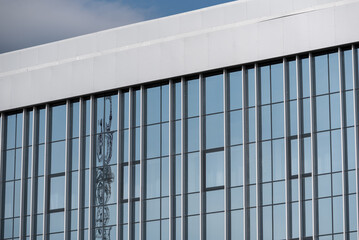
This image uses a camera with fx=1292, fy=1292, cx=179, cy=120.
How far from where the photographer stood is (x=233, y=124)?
211ft

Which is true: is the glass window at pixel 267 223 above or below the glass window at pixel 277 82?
below

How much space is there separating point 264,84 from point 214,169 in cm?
492

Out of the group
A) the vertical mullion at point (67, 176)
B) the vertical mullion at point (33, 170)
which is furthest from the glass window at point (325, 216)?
the vertical mullion at point (33, 170)

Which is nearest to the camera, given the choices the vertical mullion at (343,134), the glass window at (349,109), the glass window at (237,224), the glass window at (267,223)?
the vertical mullion at (343,134)

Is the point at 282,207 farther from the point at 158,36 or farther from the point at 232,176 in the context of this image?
the point at 158,36

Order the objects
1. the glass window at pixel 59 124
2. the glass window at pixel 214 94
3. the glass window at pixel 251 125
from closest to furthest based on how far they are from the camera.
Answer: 1. the glass window at pixel 251 125
2. the glass window at pixel 214 94
3. the glass window at pixel 59 124

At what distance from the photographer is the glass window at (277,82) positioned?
63062mm

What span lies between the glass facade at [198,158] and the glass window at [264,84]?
0.19ft

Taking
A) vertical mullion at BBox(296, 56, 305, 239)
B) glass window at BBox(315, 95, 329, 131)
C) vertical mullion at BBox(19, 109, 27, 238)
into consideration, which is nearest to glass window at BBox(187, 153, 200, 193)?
vertical mullion at BBox(296, 56, 305, 239)

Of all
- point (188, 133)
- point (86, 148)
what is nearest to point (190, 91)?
point (188, 133)

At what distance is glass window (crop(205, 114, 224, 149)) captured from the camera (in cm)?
6444

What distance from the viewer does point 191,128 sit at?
65438 mm

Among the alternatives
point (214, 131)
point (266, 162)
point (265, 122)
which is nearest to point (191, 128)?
point (214, 131)

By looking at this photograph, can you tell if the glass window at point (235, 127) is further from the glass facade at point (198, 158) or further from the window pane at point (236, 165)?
the window pane at point (236, 165)
